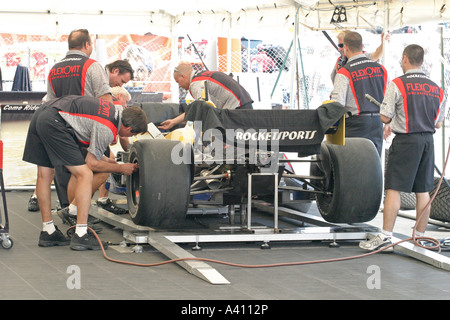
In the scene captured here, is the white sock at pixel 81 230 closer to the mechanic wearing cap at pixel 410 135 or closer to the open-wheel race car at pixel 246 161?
the open-wheel race car at pixel 246 161

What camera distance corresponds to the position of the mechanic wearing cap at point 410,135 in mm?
6145

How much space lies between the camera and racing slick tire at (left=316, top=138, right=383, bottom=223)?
250 inches

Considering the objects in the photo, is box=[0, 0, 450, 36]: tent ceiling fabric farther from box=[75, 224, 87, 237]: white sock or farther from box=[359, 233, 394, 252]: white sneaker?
box=[75, 224, 87, 237]: white sock

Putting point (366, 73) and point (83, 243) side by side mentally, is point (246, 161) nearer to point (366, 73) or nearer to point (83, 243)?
point (83, 243)

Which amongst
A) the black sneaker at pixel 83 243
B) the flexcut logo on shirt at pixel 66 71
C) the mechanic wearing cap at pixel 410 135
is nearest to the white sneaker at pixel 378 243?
the mechanic wearing cap at pixel 410 135

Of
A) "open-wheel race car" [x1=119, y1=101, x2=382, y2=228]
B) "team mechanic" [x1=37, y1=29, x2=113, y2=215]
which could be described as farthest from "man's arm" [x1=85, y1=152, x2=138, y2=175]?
"team mechanic" [x1=37, y1=29, x2=113, y2=215]

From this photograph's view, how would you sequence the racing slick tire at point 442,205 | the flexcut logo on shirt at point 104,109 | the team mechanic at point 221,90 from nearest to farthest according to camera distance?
the flexcut logo on shirt at point 104,109
the team mechanic at point 221,90
the racing slick tire at point 442,205

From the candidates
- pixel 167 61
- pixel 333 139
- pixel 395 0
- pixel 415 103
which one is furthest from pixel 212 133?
pixel 167 61

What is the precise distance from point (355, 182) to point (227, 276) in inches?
74.0

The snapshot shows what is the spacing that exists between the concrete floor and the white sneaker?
3.3 inches

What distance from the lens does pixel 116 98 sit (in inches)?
334

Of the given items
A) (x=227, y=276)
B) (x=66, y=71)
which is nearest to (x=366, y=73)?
(x=66, y=71)

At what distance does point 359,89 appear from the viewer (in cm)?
723

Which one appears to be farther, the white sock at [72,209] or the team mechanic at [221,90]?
the white sock at [72,209]
